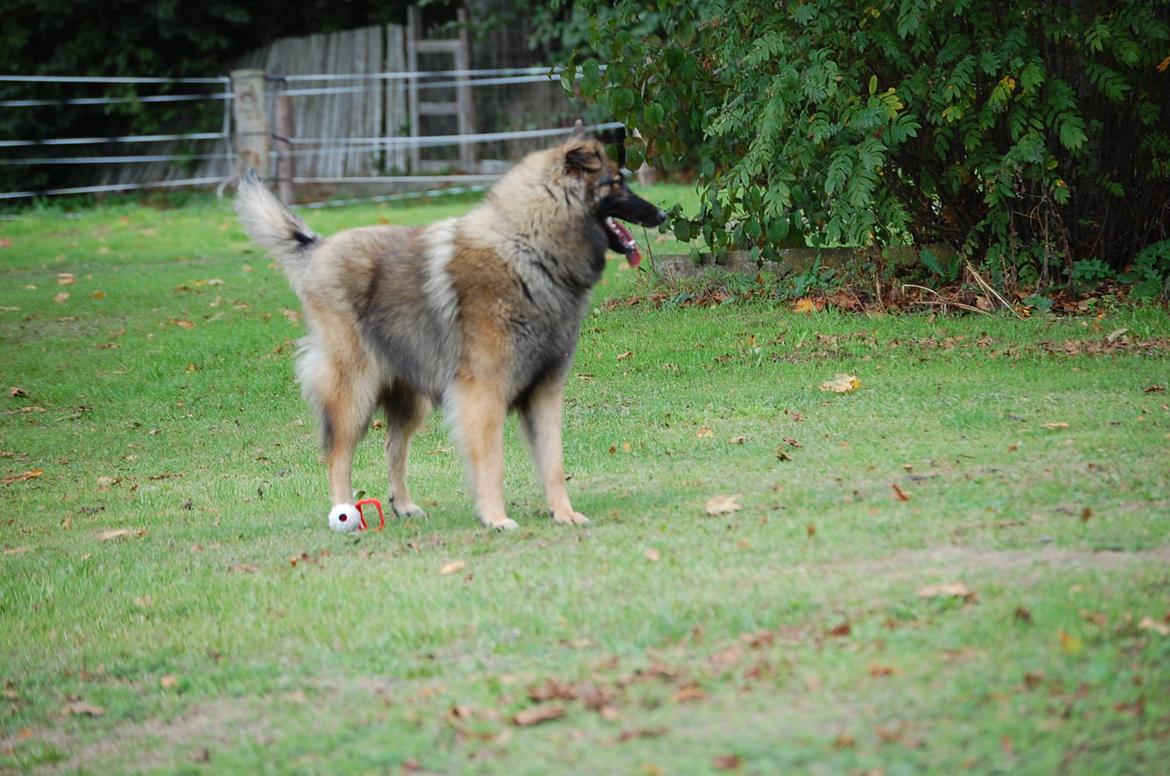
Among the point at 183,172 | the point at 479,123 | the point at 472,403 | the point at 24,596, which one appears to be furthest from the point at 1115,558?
the point at 183,172

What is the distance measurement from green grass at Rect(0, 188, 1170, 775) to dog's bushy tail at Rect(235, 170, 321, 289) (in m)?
1.34

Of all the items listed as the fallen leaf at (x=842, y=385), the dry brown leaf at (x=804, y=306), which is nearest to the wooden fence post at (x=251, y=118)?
the dry brown leaf at (x=804, y=306)

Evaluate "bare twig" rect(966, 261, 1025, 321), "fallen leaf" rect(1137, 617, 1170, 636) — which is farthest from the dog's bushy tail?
"bare twig" rect(966, 261, 1025, 321)

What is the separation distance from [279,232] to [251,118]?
13.4 meters

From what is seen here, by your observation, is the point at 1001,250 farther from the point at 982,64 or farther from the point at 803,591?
the point at 803,591

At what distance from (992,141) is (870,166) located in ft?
4.46

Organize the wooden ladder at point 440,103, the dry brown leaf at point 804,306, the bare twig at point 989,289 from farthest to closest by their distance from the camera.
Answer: the wooden ladder at point 440,103, the dry brown leaf at point 804,306, the bare twig at point 989,289

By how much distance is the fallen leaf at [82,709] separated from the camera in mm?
4562

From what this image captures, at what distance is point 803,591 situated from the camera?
4.70m

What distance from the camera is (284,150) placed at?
1984 cm

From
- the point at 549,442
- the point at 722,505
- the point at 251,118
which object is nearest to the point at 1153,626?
the point at 722,505

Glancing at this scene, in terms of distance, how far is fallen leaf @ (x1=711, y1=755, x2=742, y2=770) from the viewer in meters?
3.43

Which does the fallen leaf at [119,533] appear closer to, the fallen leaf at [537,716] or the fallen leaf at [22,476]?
the fallen leaf at [22,476]

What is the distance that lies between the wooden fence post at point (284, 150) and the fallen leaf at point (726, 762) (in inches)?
684
